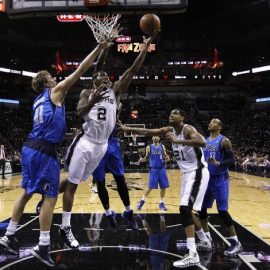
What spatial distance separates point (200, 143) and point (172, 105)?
1119 inches

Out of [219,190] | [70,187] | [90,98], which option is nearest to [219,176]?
[219,190]

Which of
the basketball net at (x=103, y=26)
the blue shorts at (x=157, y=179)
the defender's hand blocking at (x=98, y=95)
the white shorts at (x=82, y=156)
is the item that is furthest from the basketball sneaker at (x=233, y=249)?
the blue shorts at (x=157, y=179)

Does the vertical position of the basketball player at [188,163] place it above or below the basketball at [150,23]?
below

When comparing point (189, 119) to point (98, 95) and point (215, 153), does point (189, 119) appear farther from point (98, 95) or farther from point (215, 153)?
point (98, 95)

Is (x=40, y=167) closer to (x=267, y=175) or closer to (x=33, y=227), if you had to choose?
(x=33, y=227)

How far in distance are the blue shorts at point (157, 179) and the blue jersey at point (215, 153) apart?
3740mm

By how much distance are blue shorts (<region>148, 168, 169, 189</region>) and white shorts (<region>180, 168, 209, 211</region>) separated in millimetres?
4346

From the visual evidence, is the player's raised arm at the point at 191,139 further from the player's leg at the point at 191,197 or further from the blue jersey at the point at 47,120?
the blue jersey at the point at 47,120

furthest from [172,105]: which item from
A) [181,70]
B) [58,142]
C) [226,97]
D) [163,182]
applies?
[58,142]

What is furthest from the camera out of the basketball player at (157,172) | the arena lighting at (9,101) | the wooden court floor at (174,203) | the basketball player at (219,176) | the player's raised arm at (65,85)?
the arena lighting at (9,101)

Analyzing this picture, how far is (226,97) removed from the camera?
1388 inches

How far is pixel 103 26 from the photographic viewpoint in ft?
16.3

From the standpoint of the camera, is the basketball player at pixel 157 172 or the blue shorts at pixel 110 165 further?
the basketball player at pixel 157 172

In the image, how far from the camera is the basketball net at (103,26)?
4.50m
